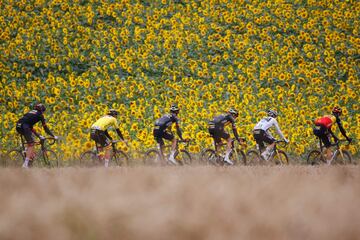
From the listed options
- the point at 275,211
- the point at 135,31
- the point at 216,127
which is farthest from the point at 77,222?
the point at 135,31

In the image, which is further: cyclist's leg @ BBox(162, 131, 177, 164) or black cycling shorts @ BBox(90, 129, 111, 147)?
cyclist's leg @ BBox(162, 131, 177, 164)

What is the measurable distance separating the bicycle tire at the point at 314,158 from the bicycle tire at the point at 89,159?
584 cm

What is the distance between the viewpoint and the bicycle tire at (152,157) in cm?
1795

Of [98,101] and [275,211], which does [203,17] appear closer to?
[98,101]

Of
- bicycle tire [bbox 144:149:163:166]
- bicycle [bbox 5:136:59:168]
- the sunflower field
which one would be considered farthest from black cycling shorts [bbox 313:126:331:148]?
bicycle [bbox 5:136:59:168]

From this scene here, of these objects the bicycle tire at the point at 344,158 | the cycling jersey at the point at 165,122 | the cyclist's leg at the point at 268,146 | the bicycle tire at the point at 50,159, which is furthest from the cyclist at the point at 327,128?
the bicycle tire at the point at 50,159

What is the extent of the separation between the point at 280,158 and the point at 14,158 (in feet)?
23.2

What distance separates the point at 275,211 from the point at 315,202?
2.23ft

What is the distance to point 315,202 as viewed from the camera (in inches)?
250

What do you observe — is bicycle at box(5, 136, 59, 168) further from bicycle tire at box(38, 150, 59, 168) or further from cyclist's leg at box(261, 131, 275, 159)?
cyclist's leg at box(261, 131, 275, 159)

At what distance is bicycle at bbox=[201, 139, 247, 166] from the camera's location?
1870 centimetres

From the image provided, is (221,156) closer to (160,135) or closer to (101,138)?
(160,135)

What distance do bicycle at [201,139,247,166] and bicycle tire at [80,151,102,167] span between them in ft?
9.89

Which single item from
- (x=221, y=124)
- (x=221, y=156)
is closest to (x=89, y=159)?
(x=221, y=156)
